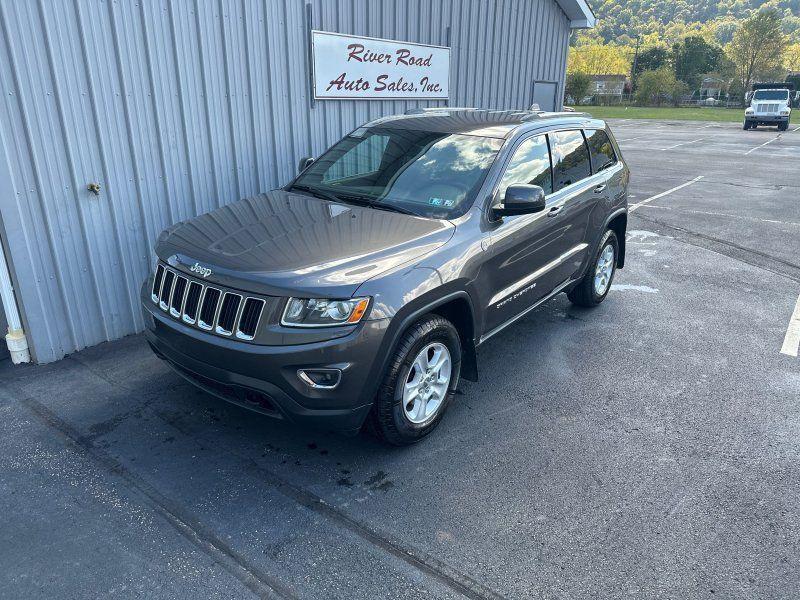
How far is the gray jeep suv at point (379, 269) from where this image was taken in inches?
120

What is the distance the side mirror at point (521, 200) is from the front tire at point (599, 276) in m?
1.95

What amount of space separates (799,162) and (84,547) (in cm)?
2226

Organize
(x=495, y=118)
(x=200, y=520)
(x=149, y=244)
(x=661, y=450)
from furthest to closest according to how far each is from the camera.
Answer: (x=149, y=244) < (x=495, y=118) < (x=661, y=450) < (x=200, y=520)

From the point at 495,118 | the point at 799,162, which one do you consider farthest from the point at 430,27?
the point at 799,162

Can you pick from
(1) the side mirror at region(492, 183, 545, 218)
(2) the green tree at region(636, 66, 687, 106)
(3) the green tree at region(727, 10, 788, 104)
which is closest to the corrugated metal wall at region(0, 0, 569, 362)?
(1) the side mirror at region(492, 183, 545, 218)

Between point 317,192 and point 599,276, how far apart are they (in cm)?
308

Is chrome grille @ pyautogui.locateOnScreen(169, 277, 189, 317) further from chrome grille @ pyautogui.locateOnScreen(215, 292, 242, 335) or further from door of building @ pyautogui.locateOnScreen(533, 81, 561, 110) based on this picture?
door of building @ pyautogui.locateOnScreen(533, 81, 561, 110)

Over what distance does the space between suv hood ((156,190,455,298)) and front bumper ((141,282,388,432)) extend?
28 cm

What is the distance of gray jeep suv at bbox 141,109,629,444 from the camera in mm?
3051

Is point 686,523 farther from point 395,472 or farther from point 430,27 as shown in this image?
point 430,27

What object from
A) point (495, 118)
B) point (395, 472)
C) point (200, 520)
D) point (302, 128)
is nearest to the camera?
point (200, 520)

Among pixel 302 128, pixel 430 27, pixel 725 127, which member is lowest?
pixel 725 127

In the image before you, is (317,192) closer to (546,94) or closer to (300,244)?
(300,244)

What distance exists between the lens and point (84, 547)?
283 cm
